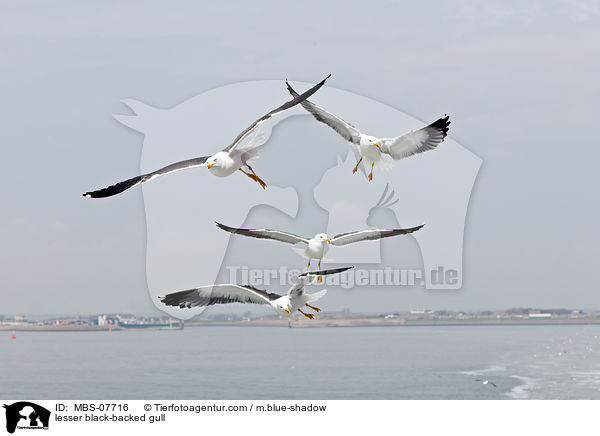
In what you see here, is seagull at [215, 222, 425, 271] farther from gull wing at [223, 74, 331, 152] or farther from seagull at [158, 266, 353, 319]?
gull wing at [223, 74, 331, 152]

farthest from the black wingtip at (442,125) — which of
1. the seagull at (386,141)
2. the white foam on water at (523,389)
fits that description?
the white foam on water at (523,389)

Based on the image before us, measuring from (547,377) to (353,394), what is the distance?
13.1 metres

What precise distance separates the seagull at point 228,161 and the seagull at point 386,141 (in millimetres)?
1544

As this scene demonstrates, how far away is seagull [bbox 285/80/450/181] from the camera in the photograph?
36.1 feet

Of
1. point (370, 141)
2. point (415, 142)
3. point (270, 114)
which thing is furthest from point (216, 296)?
point (415, 142)

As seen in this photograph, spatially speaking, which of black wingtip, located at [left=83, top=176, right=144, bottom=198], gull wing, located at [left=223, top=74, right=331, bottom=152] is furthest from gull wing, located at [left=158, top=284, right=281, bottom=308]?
gull wing, located at [left=223, top=74, right=331, bottom=152]

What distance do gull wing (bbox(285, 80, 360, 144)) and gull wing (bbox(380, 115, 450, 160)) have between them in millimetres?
433

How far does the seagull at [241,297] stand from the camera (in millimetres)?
9383
